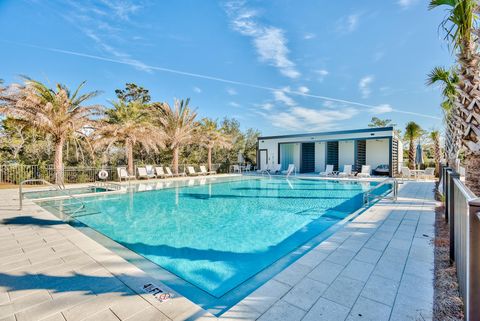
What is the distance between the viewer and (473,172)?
14.4 ft

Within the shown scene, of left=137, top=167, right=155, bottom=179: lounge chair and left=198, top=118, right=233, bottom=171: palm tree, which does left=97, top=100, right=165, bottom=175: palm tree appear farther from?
left=198, top=118, right=233, bottom=171: palm tree

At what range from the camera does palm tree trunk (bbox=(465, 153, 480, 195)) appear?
4.30 meters

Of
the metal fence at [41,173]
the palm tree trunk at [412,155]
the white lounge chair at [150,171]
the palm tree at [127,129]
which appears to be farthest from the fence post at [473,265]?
the palm tree trunk at [412,155]

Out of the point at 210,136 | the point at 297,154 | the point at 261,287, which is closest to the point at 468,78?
the point at 261,287

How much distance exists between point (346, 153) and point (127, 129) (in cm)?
1761

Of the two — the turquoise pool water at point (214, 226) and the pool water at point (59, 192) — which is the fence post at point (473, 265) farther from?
the pool water at point (59, 192)

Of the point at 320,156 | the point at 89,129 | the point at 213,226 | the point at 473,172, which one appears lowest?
the point at 213,226

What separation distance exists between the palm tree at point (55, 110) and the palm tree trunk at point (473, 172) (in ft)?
50.0

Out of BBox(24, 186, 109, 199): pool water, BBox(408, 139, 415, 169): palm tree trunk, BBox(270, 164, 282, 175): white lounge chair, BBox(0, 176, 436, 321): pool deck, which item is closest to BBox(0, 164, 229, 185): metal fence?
BBox(24, 186, 109, 199): pool water

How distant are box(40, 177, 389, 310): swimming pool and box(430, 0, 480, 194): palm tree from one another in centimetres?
317

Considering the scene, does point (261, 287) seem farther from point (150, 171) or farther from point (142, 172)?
point (150, 171)

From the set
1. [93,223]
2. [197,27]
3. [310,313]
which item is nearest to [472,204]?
[310,313]

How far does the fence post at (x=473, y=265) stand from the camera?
1.60 metres

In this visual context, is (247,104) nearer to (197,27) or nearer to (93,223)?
(197,27)
